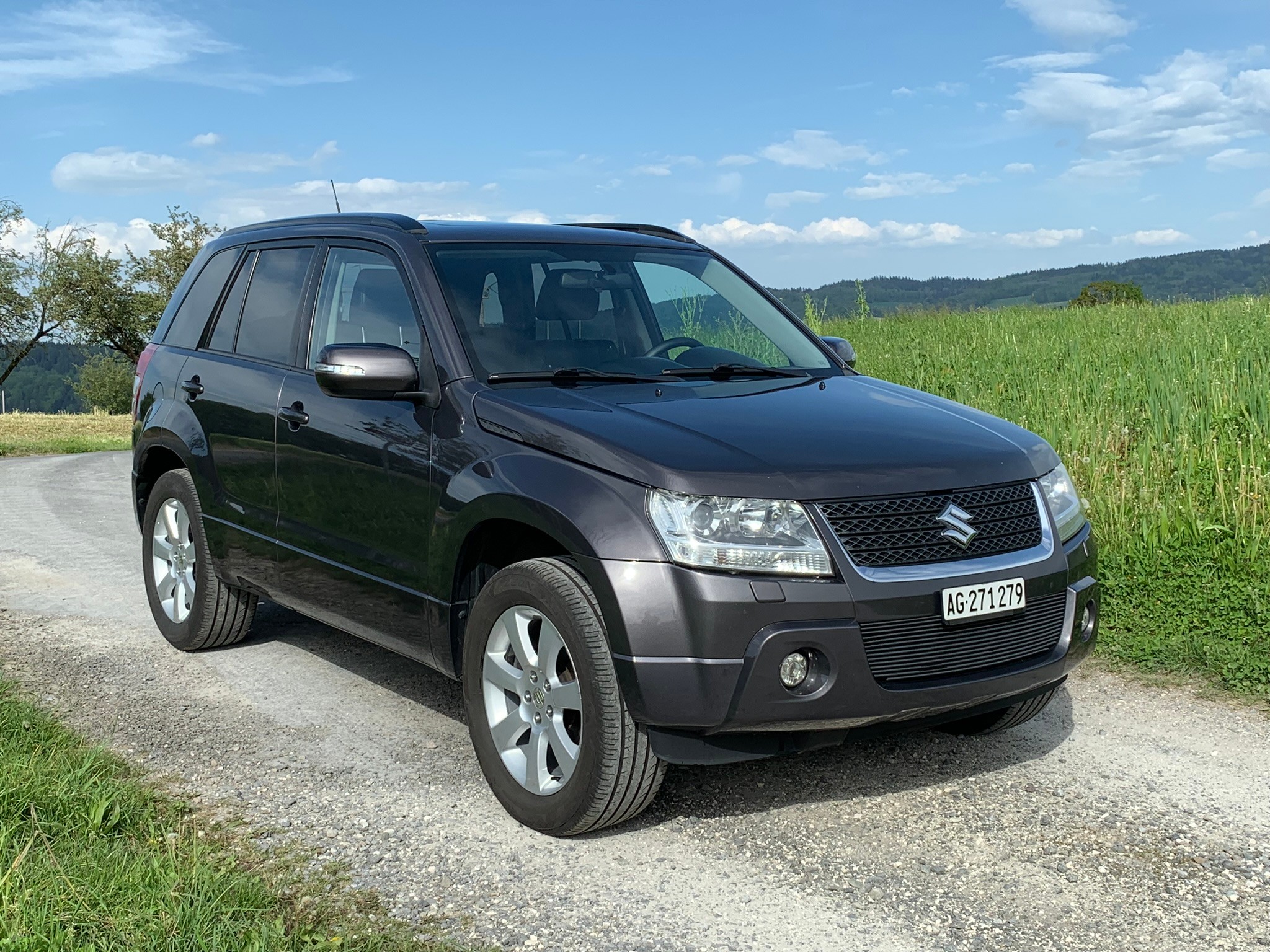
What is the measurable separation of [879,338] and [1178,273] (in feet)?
50.1

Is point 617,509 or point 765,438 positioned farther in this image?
point 765,438

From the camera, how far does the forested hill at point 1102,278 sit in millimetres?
15344

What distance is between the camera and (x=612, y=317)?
4.88 m

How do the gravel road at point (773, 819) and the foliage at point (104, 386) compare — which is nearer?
→ the gravel road at point (773, 819)

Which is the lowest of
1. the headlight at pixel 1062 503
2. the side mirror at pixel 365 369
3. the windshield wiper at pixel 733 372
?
the headlight at pixel 1062 503

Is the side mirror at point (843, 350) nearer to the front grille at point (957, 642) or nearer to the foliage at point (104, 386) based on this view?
the front grille at point (957, 642)

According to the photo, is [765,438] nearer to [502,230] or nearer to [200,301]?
[502,230]

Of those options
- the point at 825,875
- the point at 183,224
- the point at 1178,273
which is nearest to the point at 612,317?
the point at 825,875

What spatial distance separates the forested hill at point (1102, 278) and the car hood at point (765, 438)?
7.64ft

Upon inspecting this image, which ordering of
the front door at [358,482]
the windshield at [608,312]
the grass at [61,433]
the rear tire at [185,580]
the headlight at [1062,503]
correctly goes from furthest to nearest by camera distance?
the grass at [61,433] → the rear tire at [185,580] → the windshield at [608,312] → the front door at [358,482] → the headlight at [1062,503]

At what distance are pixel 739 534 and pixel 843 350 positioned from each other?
2.25m

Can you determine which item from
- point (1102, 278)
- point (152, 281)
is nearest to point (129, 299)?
point (152, 281)

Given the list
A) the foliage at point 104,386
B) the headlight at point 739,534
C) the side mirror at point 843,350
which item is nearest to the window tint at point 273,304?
the side mirror at point 843,350

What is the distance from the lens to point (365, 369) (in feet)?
13.9
